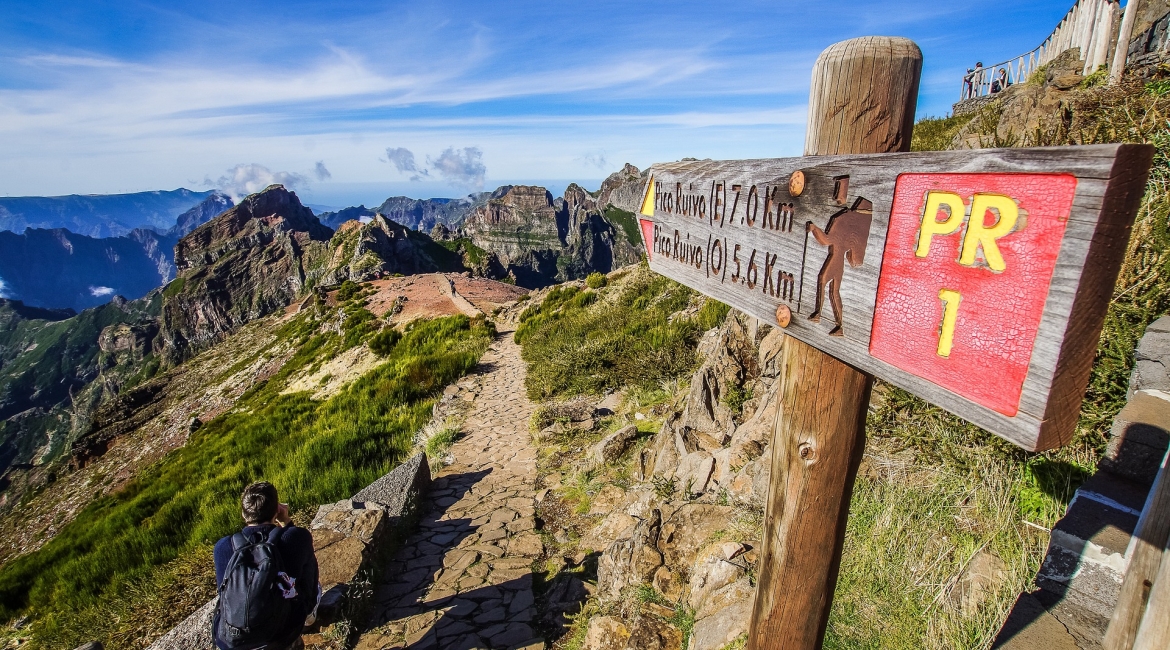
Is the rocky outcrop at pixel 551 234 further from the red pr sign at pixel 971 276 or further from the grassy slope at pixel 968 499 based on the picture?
the red pr sign at pixel 971 276

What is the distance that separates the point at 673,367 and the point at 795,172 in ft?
21.1

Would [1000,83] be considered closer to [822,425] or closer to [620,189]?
[822,425]

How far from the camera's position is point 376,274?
3812 cm

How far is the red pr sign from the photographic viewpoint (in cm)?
82

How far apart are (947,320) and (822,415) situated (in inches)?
21.1

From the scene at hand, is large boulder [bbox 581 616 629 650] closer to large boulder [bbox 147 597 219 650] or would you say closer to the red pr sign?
large boulder [bbox 147 597 219 650]

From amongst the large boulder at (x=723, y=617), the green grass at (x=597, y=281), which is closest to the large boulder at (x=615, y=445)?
the large boulder at (x=723, y=617)

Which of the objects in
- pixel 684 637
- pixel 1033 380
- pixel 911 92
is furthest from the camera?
pixel 684 637

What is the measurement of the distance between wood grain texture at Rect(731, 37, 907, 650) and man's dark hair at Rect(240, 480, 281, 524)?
2.69 m

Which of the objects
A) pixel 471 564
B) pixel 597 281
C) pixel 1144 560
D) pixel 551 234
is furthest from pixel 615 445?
pixel 551 234

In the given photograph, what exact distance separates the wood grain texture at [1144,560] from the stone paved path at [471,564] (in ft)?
11.1

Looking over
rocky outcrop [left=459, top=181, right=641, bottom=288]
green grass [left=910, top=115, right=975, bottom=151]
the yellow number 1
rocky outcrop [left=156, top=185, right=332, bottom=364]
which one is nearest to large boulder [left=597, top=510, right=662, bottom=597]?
the yellow number 1

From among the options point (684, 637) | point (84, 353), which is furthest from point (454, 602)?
point (84, 353)

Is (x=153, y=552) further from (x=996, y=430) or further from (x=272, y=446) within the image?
(x=996, y=430)
